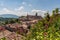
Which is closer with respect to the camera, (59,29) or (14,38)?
(59,29)

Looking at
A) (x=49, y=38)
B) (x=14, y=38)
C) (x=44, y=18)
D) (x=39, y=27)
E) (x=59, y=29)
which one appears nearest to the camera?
(x=49, y=38)

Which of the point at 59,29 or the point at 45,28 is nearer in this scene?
the point at 59,29

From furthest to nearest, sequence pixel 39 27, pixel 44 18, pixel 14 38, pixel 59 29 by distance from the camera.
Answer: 1. pixel 44 18
2. pixel 39 27
3. pixel 14 38
4. pixel 59 29

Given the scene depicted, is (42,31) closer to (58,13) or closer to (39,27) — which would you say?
(39,27)

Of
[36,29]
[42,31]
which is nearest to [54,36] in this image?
[42,31]

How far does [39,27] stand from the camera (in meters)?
5.79

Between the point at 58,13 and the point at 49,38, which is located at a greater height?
the point at 58,13

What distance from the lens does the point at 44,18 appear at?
251 inches

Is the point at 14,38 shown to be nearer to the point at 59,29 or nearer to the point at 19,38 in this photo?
the point at 19,38

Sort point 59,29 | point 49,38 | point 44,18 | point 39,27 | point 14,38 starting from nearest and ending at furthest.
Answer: point 49,38
point 59,29
point 14,38
point 39,27
point 44,18

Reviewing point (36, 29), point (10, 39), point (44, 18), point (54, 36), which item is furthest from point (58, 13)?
point (10, 39)

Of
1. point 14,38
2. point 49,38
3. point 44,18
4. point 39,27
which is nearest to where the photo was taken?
point 49,38

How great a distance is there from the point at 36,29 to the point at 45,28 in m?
0.37

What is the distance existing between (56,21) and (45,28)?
43 centimetres
